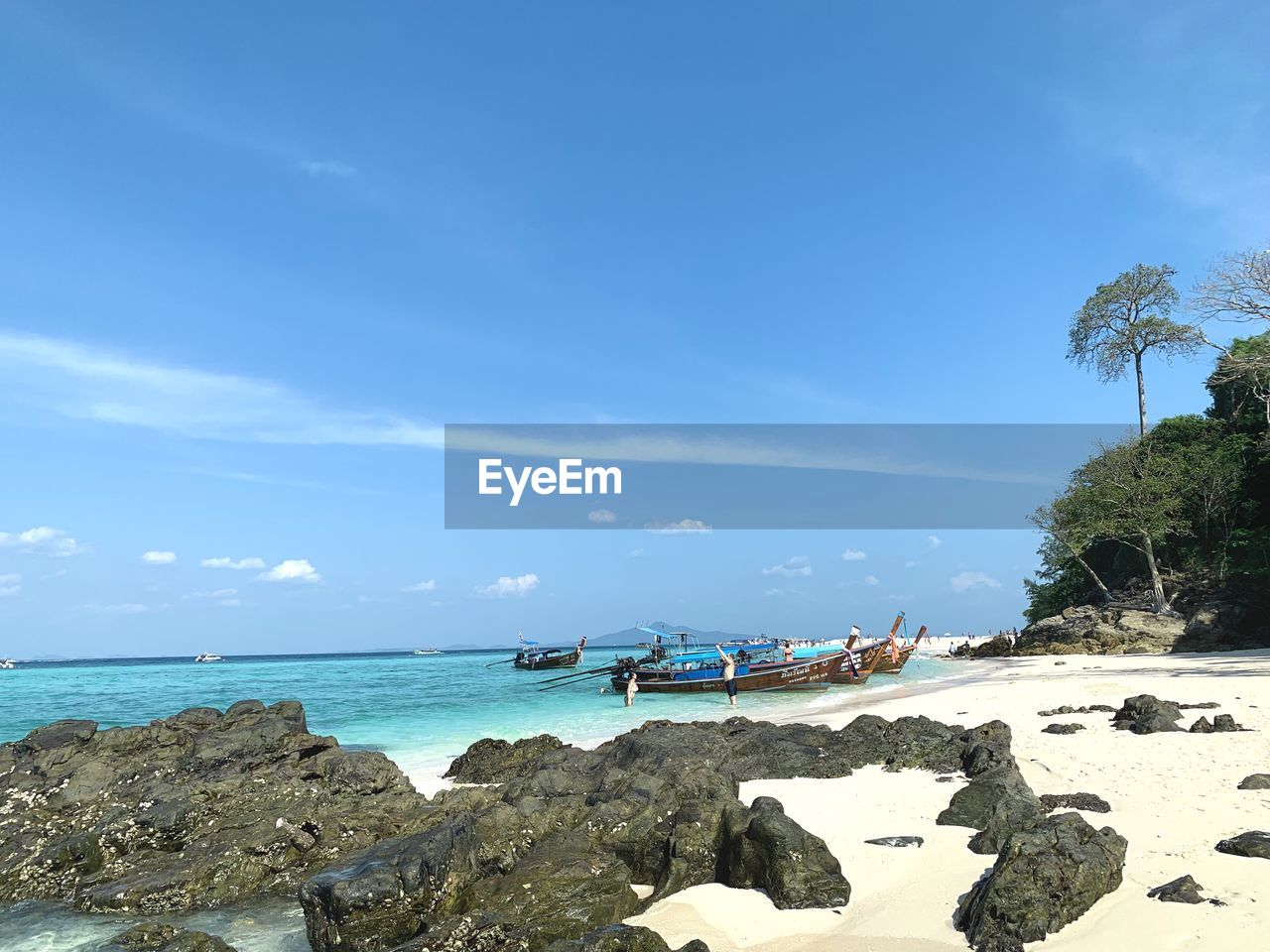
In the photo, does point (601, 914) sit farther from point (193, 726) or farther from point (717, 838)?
point (193, 726)

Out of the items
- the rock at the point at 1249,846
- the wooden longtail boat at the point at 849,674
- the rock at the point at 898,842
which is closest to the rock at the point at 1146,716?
the rock at the point at 1249,846

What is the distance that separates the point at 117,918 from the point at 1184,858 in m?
12.3

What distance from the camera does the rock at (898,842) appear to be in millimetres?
9016

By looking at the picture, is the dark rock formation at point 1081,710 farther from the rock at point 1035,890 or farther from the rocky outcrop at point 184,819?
the rocky outcrop at point 184,819

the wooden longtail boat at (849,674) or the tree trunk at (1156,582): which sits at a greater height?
the tree trunk at (1156,582)

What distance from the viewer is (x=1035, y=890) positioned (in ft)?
21.3

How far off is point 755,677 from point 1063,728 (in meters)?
25.5

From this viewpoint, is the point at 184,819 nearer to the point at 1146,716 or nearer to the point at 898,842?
the point at 898,842

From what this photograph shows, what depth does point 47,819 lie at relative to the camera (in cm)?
1341

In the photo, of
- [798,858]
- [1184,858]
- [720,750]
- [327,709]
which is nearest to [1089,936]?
[1184,858]

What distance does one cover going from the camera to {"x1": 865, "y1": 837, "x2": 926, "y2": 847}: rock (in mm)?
9016

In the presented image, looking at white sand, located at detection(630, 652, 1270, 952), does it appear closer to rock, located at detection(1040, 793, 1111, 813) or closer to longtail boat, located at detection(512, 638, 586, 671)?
rock, located at detection(1040, 793, 1111, 813)

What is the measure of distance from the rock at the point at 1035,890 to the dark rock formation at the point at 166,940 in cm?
704

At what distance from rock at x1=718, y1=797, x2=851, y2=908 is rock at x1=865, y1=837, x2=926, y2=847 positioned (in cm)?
128
